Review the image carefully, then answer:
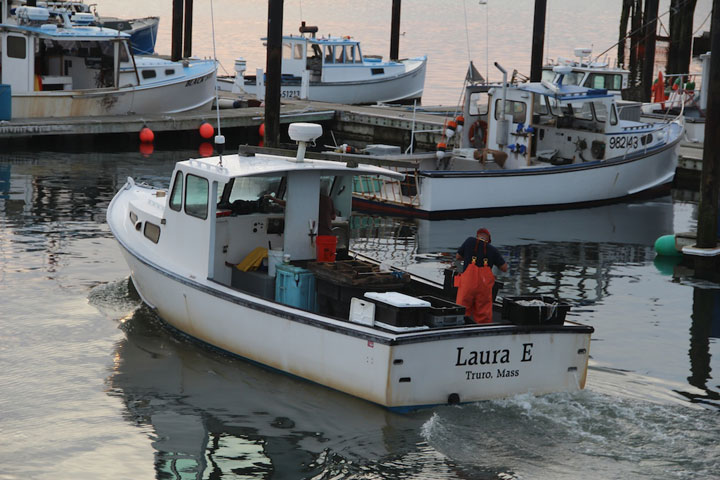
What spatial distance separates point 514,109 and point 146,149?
10.2 meters

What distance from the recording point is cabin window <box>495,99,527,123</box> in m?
22.2

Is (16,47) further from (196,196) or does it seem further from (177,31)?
(196,196)

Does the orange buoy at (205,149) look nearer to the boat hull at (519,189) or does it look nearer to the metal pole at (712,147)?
the boat hull at (519,189)

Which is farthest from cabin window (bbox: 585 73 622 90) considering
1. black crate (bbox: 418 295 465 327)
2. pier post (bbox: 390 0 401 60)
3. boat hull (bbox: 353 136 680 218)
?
black crate (bbox: 418 295 465 327)

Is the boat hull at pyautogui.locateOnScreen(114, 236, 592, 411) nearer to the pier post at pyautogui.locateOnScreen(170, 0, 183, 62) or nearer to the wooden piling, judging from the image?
the pier post at pyautogui.locateOnScreen(170, 0, 183, 62)

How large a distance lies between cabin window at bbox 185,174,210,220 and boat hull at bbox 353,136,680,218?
9148mm

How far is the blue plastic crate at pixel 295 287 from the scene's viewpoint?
1114 centimetres

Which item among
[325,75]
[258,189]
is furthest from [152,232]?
[325,75]

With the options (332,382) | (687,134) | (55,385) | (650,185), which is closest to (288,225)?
(332,382)

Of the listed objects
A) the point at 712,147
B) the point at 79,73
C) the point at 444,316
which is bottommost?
the point at 444,316

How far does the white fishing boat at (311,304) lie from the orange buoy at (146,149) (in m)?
13.5

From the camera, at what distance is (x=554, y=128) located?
22719 mm

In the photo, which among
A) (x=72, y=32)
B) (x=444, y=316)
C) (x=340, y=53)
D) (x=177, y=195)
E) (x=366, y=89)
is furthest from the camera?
(x=366, y=89)

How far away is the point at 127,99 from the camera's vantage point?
28.2 meters
